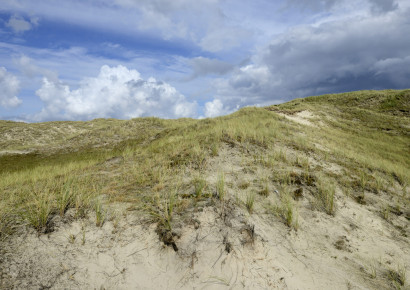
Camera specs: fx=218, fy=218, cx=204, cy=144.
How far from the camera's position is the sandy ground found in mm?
3463

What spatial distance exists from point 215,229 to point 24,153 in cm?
2306

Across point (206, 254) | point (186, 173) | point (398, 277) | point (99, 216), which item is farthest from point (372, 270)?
point (99, 216)

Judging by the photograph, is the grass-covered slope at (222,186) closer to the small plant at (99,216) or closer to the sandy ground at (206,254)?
the small plant at (99,216)

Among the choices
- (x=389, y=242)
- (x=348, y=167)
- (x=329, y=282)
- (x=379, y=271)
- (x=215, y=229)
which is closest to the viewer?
(x=329, y=282)

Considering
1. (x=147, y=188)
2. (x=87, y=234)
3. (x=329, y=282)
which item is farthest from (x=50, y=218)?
(x=329, y=282)

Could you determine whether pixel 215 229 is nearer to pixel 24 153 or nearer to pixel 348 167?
pixel 348 167

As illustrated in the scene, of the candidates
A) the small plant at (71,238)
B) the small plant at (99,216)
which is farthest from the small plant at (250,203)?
the small plant at (71,238)

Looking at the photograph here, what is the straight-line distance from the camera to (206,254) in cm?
397

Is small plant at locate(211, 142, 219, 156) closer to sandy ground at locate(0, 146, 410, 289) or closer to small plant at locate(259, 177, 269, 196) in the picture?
small plant at locate(259, 177, 269, 196)

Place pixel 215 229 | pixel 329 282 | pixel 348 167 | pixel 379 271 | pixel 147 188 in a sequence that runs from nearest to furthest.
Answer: pixel 329 282 → pixel 379 271 → pixel 215 229 → pixel 147 188 → pixel 348 167

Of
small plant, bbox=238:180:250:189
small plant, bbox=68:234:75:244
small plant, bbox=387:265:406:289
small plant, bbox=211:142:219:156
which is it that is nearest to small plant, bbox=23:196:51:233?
small plant, bbox=68:234:75:244

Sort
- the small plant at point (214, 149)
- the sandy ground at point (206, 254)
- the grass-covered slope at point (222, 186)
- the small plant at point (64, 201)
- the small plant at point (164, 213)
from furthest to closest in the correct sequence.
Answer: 1. the small plant at point (214, 149)
2. the grass-covered slope at point (222, 186)
3. the small plant at point (64, 201)
4. the small plant at point (164, 213)
5. the sandy ground at point (206, 254)

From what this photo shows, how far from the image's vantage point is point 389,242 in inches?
195

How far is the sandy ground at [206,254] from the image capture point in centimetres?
346
